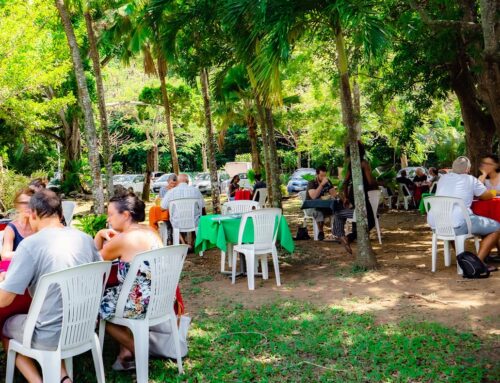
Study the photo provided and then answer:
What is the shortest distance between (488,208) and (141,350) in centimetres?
538

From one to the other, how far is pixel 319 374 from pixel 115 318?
1627 mm

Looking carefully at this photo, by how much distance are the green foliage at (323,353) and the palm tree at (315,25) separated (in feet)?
7.89

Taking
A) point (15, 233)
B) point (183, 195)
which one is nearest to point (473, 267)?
point (183, 195)

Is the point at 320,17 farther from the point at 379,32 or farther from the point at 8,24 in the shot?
the point at 8,24

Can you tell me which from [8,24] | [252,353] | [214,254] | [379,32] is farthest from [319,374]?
[8,24]

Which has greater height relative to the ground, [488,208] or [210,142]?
[210,142]

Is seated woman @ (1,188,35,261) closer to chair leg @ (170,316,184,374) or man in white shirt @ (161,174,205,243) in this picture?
chair leg @ (170,316,184,374)

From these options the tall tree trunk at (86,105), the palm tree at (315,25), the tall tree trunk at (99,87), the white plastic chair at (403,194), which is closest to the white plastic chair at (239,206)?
the palm tree at (315,25)

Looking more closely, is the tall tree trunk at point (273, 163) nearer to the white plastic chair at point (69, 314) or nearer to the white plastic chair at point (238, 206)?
the white plastic chair at point (238, 206)

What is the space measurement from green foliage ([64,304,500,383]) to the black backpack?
1981 millimetres

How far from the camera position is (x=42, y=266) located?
3.45 meters

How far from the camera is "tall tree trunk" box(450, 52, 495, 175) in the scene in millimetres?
11578

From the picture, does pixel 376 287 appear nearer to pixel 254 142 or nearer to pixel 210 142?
pixel 210 142

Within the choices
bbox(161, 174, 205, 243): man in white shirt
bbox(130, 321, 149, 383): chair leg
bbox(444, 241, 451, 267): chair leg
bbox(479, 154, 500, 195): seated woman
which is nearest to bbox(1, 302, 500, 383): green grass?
bbox(130, 321, 149, 383): chair leg
